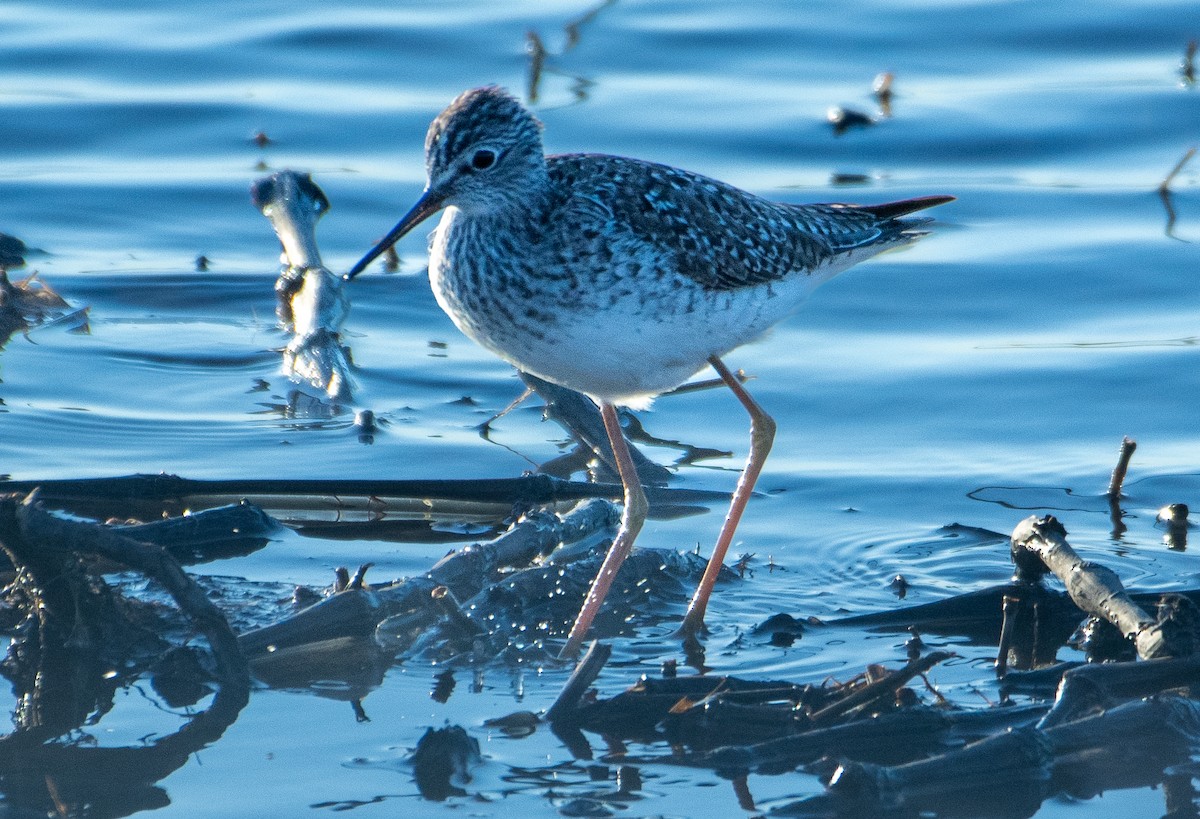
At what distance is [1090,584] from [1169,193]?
257 inches

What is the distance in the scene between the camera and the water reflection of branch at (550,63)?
13305mm

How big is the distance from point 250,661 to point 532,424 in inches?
119

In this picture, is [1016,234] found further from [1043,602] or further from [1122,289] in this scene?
[1043,602]

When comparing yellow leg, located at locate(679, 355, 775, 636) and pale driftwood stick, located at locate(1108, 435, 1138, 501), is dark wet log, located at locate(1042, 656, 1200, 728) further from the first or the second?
pale driftwood stick, located at locate(1108, 435, 1138, 501)

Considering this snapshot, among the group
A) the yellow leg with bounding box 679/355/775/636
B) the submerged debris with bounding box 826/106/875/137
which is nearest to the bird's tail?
the yellow leg with bounding box 679/355/775/636

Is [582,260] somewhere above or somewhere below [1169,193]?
below

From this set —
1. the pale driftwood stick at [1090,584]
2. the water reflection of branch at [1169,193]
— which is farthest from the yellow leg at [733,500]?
the water reflection of branch at [1169,193]

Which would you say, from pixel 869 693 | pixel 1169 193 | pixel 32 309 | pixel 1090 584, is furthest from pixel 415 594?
pixel 1169 193

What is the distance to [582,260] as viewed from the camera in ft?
20.7

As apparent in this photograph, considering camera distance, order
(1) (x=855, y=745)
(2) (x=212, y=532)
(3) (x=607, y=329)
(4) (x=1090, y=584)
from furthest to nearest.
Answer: (2) (x=212, y=532), (3) (x=607, y=329), (4) (x=1090, y=584), (1) (x=855, y=745)

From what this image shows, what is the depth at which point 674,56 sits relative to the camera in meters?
14.4

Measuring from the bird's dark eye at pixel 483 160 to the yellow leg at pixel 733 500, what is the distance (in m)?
1.24

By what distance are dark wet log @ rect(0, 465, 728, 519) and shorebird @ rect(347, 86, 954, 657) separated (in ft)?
1.66

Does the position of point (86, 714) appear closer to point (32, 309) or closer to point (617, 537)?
point (617, 537)
